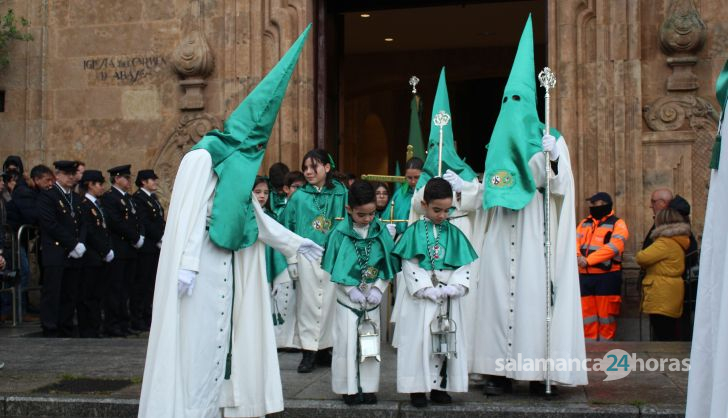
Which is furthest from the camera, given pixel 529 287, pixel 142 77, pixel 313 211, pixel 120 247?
pixel 142 77

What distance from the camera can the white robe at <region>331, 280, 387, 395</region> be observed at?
698 centimetres

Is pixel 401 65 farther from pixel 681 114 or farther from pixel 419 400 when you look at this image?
pixel 419 400

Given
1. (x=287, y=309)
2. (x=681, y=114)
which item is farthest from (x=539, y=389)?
(x=681, y=114)

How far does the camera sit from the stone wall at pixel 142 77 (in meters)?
13.0

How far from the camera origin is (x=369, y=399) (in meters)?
7.09

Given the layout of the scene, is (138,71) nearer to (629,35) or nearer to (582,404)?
(629,35)

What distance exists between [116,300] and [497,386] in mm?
5616

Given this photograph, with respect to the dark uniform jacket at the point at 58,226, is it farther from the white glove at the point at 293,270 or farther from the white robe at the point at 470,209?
the white robe at the point at 470,209

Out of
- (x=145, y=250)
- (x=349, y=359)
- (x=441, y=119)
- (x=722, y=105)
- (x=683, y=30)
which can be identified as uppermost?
(x=683, y=30)

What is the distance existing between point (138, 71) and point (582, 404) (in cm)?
852

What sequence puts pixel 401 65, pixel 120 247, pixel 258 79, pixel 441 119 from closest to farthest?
pixel 441 119 < pixel 120 247 < pixel 258 79 < pixel 401 65

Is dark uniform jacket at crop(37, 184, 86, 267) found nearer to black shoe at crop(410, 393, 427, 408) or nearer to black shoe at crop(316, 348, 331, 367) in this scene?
black shoe at crop(316, 348, 331, 367)

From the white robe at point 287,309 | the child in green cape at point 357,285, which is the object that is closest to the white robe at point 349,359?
the child in green cape at point 357,285

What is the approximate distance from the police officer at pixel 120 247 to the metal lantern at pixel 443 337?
5605 millimetres
